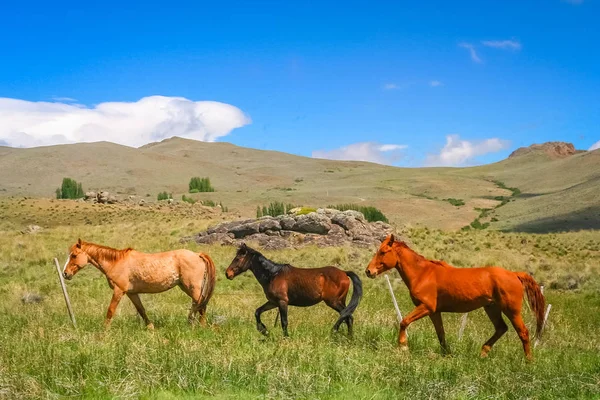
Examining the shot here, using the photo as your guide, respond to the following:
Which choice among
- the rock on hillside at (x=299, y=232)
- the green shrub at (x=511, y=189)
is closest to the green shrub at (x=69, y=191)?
the rock on hillside at (x=299, y=232)

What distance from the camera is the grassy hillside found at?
67.4m

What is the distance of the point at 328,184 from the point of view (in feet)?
397

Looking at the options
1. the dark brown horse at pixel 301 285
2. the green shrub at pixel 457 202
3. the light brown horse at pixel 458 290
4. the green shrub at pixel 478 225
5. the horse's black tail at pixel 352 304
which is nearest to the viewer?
the light brown horse at pixel 458 290

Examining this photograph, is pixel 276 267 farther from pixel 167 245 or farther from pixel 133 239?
pixel 133 239

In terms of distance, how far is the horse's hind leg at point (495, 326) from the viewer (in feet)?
31.3

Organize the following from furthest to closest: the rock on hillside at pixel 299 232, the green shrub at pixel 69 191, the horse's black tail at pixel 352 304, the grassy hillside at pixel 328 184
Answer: the grassy hillside at pixel 328 184 → the green shrub at pixel 69 191 → the rock on hillside at pixel 299 232 → the horse's black tail at pixel 352 304

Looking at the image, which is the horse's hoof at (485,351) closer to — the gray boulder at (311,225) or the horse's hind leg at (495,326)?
the horse's hind leg at (495,326)

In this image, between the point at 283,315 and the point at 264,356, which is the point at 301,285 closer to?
the point at 283,315

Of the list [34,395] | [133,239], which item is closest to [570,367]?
[34,395]

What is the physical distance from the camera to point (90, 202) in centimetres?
5288

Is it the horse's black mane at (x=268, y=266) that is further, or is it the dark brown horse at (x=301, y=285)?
the horse's black mane at (x=268, y=266)

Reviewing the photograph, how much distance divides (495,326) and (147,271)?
6578 millimetres

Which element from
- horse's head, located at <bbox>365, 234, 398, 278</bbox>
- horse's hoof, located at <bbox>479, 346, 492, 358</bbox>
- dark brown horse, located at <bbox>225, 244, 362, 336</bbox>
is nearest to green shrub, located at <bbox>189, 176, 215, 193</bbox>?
dark brown horse, located at <bbox>225, 244, 362, 336</bbox>

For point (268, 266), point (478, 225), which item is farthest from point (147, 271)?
point (478, 225)
